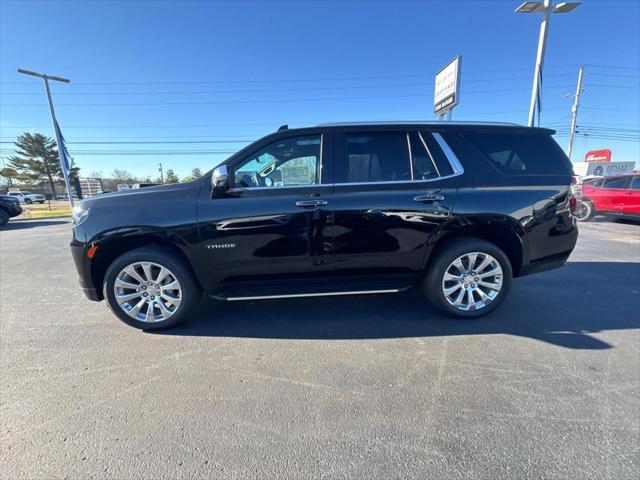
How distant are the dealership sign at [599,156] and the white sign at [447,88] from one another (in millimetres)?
49295

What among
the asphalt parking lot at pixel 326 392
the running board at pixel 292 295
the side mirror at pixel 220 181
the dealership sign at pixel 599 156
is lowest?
the asphalt parking lot at pixel 326 392

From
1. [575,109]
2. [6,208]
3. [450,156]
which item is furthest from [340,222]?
[575,109]

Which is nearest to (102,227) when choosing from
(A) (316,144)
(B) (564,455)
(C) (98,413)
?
(C) (98,413)

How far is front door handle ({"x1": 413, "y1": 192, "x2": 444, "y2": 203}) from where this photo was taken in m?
2.91

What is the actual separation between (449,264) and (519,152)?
146 cm

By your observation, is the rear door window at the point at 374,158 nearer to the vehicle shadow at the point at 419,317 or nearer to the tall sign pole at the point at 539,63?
the vehicle shadow at the point at 419,317

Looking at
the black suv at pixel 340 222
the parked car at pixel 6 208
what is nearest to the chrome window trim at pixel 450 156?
the black suv at pixel 340 222

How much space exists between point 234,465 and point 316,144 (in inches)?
105

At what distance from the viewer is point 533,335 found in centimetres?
280

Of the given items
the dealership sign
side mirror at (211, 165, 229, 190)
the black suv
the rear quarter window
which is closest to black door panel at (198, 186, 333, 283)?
the black suv

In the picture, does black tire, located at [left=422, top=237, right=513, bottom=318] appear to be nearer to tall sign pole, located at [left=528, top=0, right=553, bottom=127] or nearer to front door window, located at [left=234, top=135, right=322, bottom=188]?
front door window, located at [left=234, top=135, right=322, bottom=188]

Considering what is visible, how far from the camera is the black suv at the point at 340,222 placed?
2826 millimetres

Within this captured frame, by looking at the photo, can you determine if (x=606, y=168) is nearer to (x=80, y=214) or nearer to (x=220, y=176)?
(x=220, y=176)

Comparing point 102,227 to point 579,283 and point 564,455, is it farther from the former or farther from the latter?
point 579,283
